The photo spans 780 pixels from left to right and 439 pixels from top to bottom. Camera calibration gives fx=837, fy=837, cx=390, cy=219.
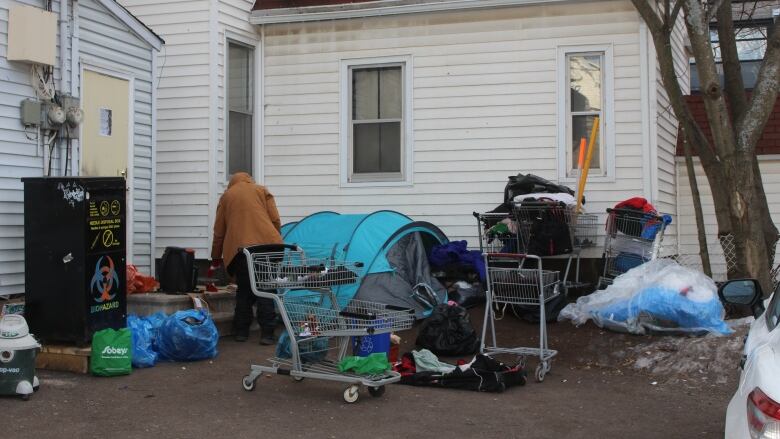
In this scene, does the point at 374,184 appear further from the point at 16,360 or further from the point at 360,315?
the point at 16,360

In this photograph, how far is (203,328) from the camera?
7.79 m

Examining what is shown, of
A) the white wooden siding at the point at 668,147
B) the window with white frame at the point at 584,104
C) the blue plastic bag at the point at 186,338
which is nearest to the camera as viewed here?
the blue plastic bag at the point at 186,338

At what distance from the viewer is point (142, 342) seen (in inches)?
299

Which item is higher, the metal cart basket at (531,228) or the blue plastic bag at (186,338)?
the metal cart basket at (531,228)

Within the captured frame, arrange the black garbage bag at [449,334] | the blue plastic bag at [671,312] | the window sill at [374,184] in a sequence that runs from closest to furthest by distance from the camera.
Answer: the blue plastic bag at [671,312] < the black garbage bag at [449,334] < the window sill at [374,184]

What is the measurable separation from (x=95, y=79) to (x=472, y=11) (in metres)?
4.88

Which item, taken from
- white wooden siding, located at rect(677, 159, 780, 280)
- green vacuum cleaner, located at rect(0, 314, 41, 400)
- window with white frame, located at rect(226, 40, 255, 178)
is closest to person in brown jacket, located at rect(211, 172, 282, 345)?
green vacuum cleaner, located at rect(0, 314, 41, 400)

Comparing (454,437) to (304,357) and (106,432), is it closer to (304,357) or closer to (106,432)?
(304,357)

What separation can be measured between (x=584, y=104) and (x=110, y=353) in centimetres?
673

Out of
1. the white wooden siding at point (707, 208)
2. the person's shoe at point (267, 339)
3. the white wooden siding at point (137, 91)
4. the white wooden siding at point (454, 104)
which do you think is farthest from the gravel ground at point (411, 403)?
the white wooden siding at point (707, 208)

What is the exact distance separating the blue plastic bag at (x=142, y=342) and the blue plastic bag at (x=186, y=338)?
11 centimetres

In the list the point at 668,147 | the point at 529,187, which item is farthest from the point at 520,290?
the point at 668,147

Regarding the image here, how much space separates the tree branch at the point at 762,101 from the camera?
8.66 m

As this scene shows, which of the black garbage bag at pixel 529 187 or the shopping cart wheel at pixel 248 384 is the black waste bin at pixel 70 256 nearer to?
the shopping cart wheel at pixel 248 384
